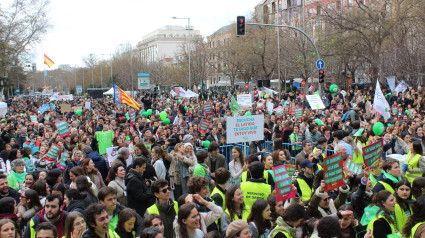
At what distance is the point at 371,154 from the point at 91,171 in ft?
15.1

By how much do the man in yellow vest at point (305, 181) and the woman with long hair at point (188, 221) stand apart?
6.56 feet

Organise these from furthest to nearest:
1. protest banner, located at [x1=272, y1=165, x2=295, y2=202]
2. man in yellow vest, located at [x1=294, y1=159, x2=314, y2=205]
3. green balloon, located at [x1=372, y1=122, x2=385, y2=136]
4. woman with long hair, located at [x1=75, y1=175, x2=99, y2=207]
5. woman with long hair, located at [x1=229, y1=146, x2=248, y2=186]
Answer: green balloon, located at [x1=372, y1=122, x2=385, y2=136] → woman with long hair, located at [x1=229, y1=146, x2=248, y2=186] → man in yellow vest, located at [x1=294, y1=159, x2=314, y2=205] → woman with long hair, located at [x1=75, y1=175, x2=99, y2=207] → protest banner, located at [x1=272, y1=165, x2=295, y2=202]

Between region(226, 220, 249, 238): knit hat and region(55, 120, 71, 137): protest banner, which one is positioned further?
region(55, 120, 71, 137): protest banner

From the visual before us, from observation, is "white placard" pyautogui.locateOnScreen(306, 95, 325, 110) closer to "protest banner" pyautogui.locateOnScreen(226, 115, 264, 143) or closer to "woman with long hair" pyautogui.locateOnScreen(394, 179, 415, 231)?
"protest banner" pyautogui.locateOnScreen(226, 115, 264, 143)

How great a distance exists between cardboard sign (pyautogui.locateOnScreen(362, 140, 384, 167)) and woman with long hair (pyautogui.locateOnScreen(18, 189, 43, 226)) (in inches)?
180

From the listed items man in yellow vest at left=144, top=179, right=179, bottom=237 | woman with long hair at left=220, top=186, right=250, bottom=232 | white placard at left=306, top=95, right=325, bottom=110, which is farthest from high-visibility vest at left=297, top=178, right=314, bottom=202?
white placard at left=306, top=95, right=325, bottom=110

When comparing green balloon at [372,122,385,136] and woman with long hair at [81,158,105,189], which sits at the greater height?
green balloon at [372,122,385,136]

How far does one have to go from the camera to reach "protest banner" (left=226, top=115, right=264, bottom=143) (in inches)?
379

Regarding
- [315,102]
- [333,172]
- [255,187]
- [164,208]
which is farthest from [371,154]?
[315,102]

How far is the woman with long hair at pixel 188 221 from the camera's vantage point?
15.6 feet

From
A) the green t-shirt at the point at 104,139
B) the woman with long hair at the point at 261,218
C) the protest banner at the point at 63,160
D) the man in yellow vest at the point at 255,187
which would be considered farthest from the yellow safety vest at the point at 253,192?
the green t-shirt at the point at 104,139

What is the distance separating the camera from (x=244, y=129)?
989cm

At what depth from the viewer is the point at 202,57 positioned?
54.4 metres

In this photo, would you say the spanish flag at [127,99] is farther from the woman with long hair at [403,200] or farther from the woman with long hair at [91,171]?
the woman with long hair at [403,200]
